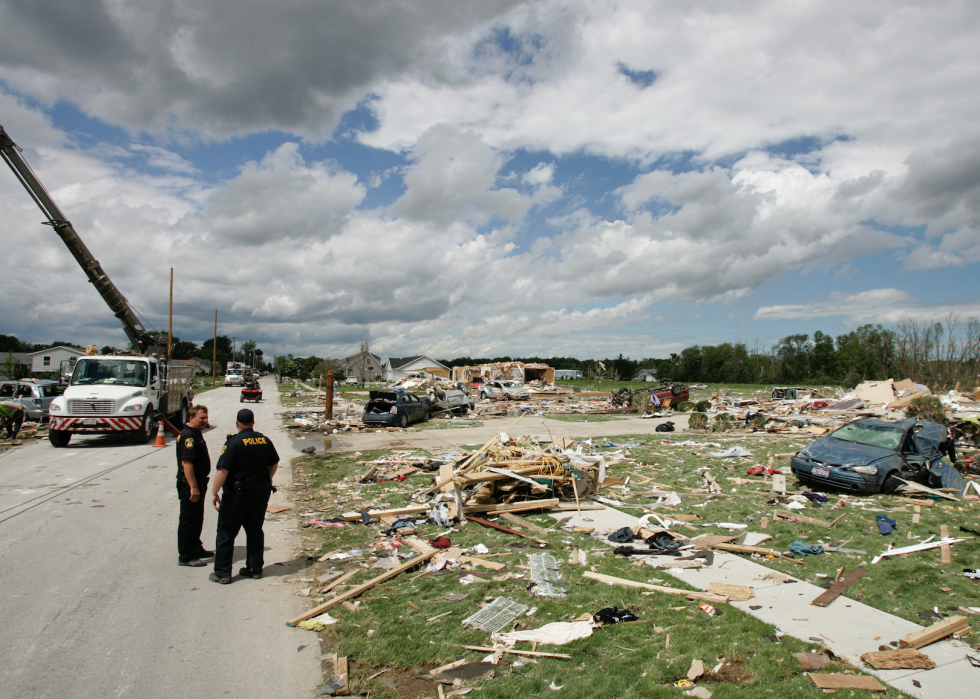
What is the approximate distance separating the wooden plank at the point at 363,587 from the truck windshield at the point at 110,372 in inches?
538

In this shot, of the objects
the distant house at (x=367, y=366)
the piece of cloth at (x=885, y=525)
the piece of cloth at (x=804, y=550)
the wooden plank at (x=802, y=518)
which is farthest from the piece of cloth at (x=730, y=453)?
the distant house at (x=367, y=366)

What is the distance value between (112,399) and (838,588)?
1693cm

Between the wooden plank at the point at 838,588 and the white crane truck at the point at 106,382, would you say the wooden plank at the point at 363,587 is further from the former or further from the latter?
the white crane truck at the point at 106,382

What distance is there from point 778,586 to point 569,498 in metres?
4.27

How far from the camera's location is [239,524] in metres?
5.68

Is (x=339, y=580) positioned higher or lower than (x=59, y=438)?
lower

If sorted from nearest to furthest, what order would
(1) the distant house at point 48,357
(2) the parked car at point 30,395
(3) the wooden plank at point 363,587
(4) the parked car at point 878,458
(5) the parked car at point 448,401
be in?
1. (3) the wooden plank at point 363,587
2. (4) the parked car at point 878,458
3. (2) the parked car at point 30,395
4. (5) the parked car at point 448,401
5. (1) the distant house at point 48,357

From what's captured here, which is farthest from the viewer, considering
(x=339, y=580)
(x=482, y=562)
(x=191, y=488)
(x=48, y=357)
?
(x=48, y=357)

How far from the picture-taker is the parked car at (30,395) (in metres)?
21.3

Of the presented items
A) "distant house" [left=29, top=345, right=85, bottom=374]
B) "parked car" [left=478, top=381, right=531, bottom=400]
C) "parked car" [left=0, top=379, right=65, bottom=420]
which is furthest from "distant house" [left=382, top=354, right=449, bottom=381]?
"parked car" [left=0, top=379, right=65, bottom=420]

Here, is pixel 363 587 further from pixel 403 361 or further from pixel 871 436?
pixel 403 361

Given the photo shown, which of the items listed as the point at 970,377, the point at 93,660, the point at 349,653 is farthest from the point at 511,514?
the point at 970,377

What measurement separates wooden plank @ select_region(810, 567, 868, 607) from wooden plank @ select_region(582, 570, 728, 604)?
93 centimetres

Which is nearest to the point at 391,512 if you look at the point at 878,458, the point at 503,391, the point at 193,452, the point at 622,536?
the point at 193,452
